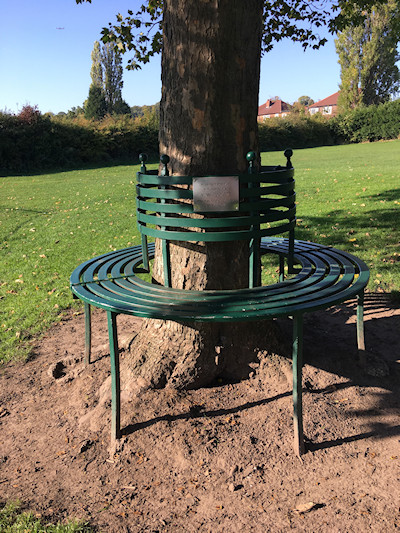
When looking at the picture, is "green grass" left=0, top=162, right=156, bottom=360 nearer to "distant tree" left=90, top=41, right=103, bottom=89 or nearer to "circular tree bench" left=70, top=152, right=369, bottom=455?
"circular tree bench" left=70, top=152, right=369, bottom=455

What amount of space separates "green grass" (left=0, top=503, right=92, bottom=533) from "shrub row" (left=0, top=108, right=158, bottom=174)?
913 inches

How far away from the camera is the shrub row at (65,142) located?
935 inches

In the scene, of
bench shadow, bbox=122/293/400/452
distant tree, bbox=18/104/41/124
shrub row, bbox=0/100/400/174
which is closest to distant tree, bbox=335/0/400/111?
shrub row, bbox=0/100/400/174

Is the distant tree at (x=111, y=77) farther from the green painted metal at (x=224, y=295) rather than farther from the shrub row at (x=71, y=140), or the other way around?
the green painted metal at (x=224, y=295)

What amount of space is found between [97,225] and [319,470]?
736 cm

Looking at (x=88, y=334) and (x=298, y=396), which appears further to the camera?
(x=88, y=334)

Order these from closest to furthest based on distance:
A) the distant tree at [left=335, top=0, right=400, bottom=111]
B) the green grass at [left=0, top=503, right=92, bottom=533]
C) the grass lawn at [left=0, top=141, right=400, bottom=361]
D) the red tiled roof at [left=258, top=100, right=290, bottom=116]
Answer: the green grass at [left=0, top=503, right=92, bottom=533] < the grass lawn at [left=0, top=141, right=400, bottom=361] < the distant tree at [left=335, top=0, right=400, bottom=111] < the red tiled roof at [left=258, top=100, right=290, bottom=116]

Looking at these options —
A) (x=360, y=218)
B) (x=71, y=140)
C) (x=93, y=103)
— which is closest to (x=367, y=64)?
(x=93, y=103)

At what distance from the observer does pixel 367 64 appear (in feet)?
152

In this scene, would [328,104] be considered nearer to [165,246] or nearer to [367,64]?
[367,64]

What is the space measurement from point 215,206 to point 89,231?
248 inches

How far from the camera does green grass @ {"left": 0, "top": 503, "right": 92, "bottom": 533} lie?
2082mm

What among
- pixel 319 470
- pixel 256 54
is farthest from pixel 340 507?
pixel 256 54

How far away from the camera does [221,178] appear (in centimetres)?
254
